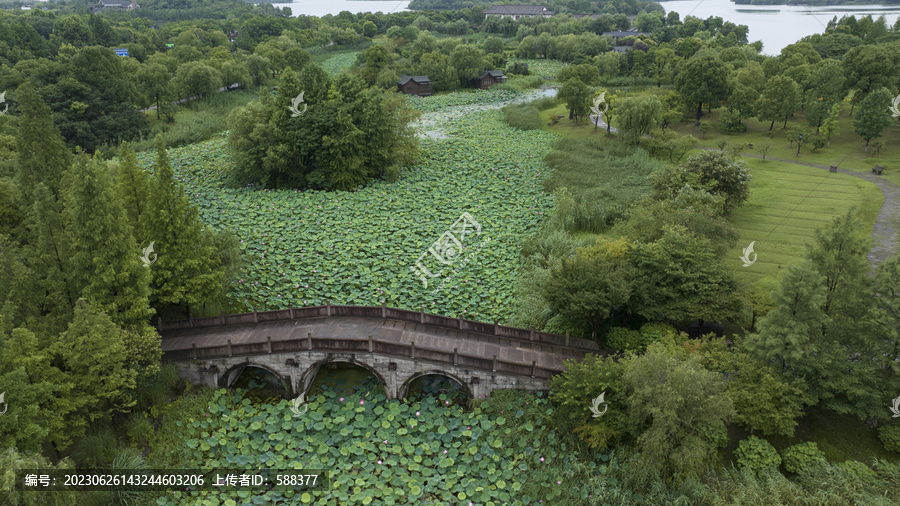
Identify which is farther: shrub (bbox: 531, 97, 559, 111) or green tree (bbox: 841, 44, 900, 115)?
shrub (bbox: 531, 97, 559, 111)

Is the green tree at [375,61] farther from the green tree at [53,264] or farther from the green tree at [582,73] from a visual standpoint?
the green tree at [53,264]

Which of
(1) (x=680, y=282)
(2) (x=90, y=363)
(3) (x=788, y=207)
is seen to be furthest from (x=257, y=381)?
(3) (x=788, y=207)

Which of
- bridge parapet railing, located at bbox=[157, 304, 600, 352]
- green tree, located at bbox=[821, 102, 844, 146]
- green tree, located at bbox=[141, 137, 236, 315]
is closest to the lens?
green tree, located at bbox=[141, 137, 236, 315]

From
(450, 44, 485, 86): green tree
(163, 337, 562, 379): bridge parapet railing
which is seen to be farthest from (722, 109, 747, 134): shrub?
(163, 337, 562, 379): bridge parapet railing

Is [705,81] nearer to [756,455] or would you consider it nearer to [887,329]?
[887,329]

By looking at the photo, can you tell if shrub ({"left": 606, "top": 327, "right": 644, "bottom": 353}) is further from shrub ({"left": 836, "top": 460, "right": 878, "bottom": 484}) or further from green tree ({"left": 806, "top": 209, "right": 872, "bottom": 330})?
shrub ({"left": 836, "top": 460, "right": 878, "bottom": 484})

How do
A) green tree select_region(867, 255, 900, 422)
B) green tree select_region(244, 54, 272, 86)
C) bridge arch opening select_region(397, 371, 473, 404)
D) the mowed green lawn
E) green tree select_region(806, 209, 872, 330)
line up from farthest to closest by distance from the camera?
green tree select_region(244, 54, 272, 86) < the mowed green lawn < bridge arch opening select_region(397, 371, 473, 404) < green tree select_region(806, 209, 872, 330) < green tree select_region(867, 255, 900, 422)
